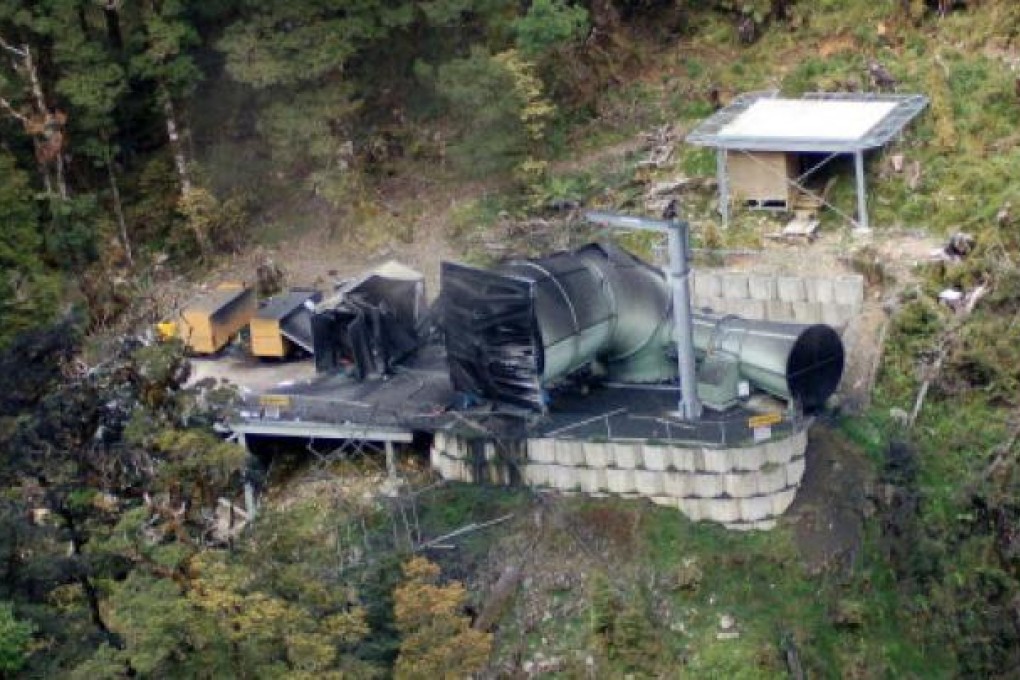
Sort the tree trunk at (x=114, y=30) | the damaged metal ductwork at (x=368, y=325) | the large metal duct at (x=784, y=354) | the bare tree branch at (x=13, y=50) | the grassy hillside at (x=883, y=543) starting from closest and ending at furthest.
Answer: the grassy hillside at (x=883, y=543), the large metal duct at (x=784, y=354), the damaged metal ductwork at (x=368, y=325), the bare tree branch at (x=13, y=50), the tree trunk at (x=114, y=30)

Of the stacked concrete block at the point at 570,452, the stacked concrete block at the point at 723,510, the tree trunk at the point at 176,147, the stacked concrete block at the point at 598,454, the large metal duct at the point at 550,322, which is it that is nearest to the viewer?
the stacked concrete block at the point at 723,510

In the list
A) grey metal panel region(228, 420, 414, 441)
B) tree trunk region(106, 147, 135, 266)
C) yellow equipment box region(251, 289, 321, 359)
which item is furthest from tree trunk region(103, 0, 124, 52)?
grey metal panel region(228, 420, 414, 441)

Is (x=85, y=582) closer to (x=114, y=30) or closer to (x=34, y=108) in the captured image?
(x=34, y=108)

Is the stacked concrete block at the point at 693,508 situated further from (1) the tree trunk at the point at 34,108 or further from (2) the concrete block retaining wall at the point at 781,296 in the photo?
(1) the tree trunk at the point at 34,108

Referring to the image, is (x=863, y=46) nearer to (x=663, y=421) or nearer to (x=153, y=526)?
(x=663, y=421)

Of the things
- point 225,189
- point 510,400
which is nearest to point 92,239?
point 225,189

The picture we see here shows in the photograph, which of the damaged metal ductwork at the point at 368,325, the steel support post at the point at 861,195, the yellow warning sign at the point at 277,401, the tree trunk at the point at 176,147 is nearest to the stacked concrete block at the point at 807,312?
the steel support post at the point at 861,195

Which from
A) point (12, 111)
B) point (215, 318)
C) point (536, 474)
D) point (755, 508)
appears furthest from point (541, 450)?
point (12, 111)
